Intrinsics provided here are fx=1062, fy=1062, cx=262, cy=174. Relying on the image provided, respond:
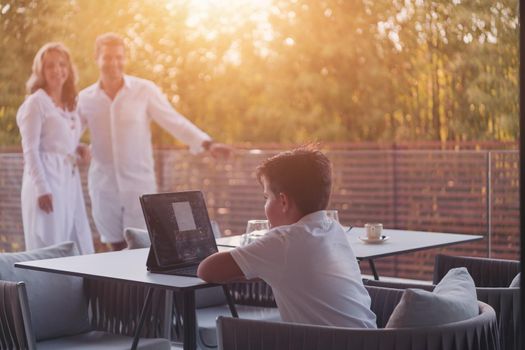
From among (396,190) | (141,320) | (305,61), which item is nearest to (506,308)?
(141,320)

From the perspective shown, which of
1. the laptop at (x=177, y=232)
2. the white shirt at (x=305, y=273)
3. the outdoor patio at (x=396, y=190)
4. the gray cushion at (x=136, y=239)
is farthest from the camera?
the outdoor patio at (x=396, y=190)

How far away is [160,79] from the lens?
12.9 meters

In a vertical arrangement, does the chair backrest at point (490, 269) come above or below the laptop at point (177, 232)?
below

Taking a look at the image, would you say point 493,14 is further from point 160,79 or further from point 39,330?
point 39,330

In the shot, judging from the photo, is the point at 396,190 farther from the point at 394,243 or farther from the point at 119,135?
the point at 394,243

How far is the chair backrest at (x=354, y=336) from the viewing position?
2.80 meters

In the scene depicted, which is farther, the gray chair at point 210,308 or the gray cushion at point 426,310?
the gray chair at point 210,308

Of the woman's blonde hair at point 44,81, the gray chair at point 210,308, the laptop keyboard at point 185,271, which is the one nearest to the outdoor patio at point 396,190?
the woman's blonde hair at point 44,81

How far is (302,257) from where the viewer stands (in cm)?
307

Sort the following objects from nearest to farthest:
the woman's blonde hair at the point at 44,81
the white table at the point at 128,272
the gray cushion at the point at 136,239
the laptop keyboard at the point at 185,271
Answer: the white table at the point at 128,272 → the laptop keyboard at the point at 185,271 → the gray cushion at the point at 136,239 → the woman's blonde hair at the point at 44,81

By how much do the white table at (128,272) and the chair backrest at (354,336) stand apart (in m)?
0.36

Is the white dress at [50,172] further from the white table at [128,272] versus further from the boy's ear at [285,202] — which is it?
the boy's ear at [285,202]

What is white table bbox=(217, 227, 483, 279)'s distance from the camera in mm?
4164

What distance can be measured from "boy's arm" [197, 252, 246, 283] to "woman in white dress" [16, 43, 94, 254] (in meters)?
4.01
